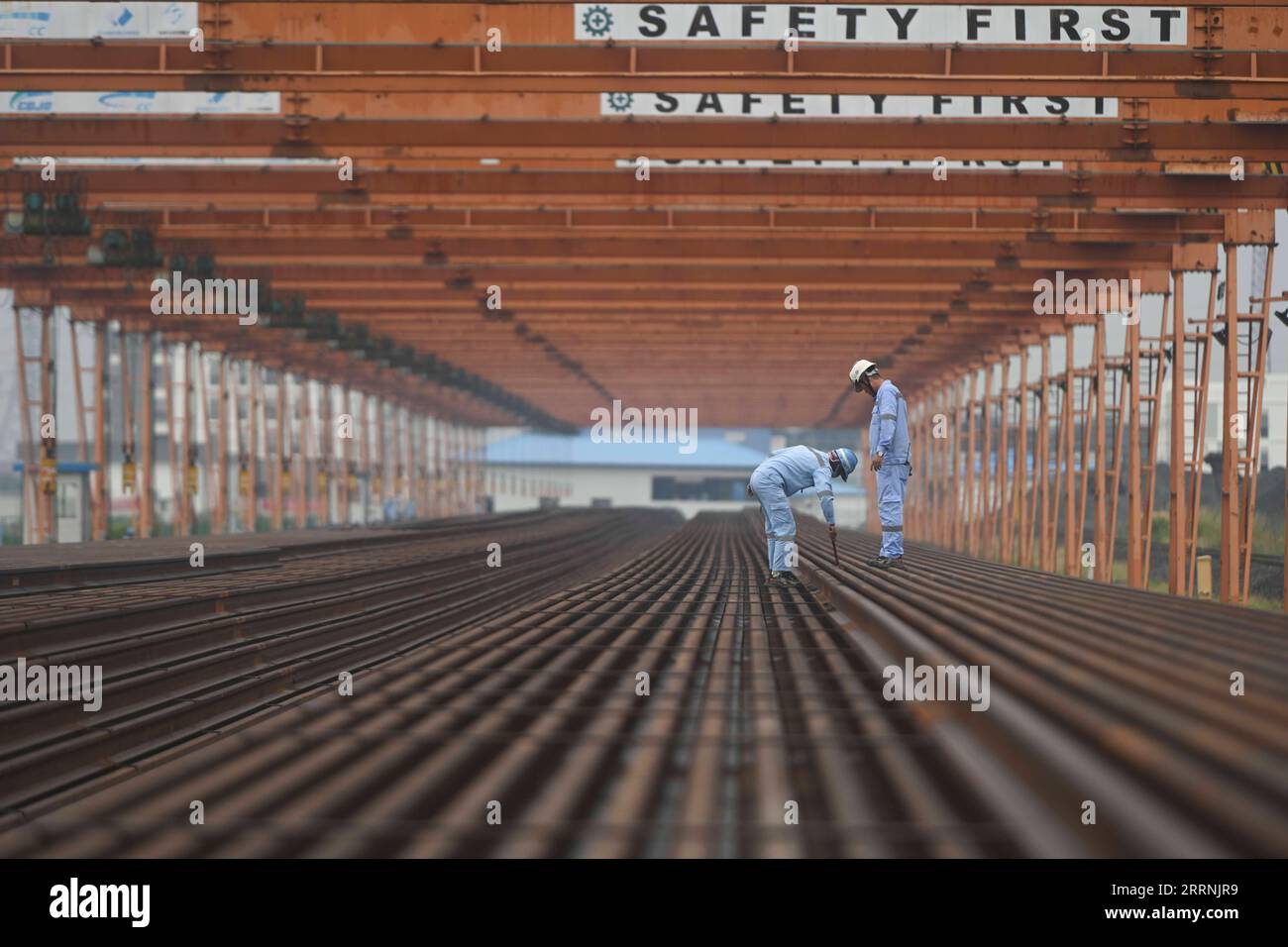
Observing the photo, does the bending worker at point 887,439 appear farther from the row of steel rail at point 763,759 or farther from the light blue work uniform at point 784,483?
the row of steel rail at point 763,759

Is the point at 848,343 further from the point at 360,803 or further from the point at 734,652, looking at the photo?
the point at 360,803

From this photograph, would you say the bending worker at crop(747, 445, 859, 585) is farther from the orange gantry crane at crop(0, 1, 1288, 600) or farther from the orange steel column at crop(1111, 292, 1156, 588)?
the orange steel column at crop(1111, 292, 1156, 588)

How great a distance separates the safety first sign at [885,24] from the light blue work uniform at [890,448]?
130 inches

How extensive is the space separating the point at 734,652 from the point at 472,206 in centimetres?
1075

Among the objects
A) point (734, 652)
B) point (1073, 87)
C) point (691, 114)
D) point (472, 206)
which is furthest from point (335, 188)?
point (734, 652)

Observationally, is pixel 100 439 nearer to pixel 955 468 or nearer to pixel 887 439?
pixel 955 468

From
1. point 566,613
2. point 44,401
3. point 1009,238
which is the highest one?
point 1009,238

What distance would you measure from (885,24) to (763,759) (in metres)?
8.64

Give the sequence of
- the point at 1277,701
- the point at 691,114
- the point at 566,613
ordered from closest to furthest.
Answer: the point at 1277,701 → the point at 566,613 → the point at 691,114

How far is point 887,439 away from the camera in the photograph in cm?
966

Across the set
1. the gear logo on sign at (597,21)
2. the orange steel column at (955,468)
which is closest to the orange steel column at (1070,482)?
the orange steel column at (955,468)

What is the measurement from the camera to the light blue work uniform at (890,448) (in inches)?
378

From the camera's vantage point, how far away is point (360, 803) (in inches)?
131

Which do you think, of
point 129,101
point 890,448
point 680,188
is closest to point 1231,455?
point 890,448
